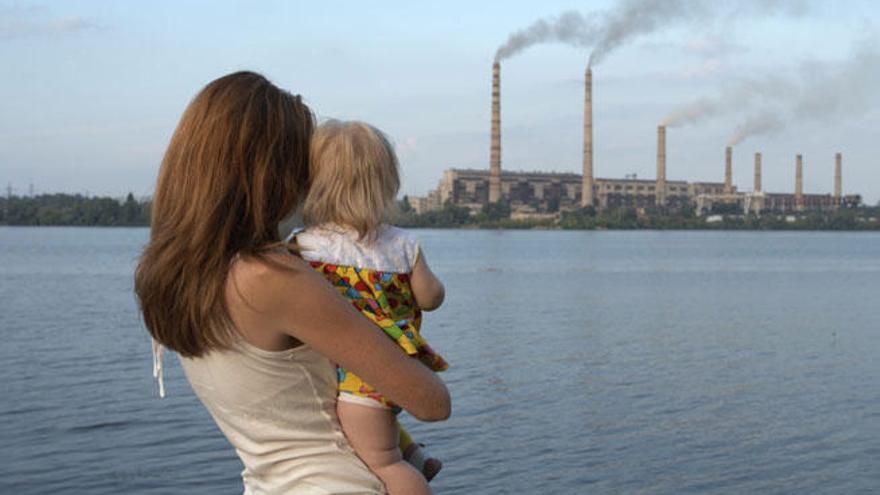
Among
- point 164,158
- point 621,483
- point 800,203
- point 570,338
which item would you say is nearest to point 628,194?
point 800,203

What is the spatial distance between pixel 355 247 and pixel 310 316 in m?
0.35

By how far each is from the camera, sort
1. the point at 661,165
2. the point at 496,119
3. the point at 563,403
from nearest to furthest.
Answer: the point at 563,403 < the point at 496,119 < the point at 661,165

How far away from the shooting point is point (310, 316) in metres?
1.79

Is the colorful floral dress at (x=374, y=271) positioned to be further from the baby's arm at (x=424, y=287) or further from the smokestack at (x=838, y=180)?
the smokestack at (x=838, y=180)

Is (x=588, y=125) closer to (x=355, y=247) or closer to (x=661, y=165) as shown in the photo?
A: (x=661, y=165)

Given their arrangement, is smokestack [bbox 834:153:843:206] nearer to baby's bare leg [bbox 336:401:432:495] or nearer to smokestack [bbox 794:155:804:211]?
smokestack [bbox 794:155:804:211]

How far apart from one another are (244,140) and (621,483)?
31.9ft

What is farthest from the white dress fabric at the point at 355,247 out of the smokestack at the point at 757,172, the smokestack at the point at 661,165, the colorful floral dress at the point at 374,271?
the smokestack at the point at 757,172

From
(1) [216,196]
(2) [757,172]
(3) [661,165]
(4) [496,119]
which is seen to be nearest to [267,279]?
(1) [216,196]

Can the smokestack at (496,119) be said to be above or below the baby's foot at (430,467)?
above

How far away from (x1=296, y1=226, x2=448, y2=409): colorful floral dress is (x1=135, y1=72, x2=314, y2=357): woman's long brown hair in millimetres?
205

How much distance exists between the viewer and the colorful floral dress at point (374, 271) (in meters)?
2.09

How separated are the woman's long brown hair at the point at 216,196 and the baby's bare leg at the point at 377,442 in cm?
28

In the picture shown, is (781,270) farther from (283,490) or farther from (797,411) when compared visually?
(283,490)
